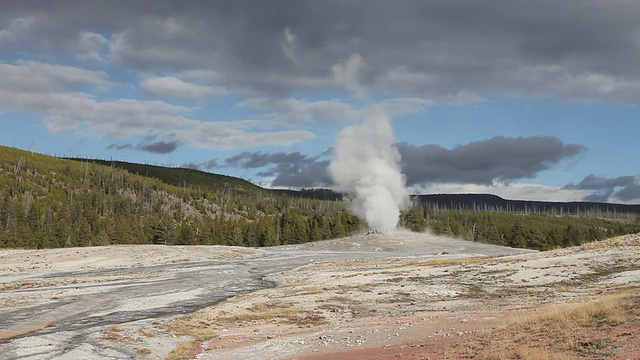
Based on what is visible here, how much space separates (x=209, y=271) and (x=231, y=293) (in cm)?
2114

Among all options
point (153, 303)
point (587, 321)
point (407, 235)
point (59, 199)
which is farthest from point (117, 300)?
point (59, 199)

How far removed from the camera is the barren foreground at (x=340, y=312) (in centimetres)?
1927

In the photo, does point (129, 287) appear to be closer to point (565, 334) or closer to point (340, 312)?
point (340, 312)

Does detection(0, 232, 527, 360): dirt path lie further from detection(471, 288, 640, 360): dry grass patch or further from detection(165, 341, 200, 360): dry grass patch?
detection(471, 288, 640, 360): dry grass patch

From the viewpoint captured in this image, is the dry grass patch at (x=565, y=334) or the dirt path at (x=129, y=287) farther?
the dirt path at (x=129, y=287)

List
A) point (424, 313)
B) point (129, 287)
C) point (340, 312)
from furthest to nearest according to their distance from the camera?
point (129, 287)
point (340, 312)
point (424, 313)

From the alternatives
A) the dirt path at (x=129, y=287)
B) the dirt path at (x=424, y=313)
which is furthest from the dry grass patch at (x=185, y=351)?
the dirt path at (x=129, y=287)

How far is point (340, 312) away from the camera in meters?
33.4

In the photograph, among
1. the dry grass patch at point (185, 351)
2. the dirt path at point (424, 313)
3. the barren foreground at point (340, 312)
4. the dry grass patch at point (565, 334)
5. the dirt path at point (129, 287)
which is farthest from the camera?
the dirt path at point (129, 287)

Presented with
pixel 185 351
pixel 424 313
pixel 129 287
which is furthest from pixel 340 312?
pixel 129 287

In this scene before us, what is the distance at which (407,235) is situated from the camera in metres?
116

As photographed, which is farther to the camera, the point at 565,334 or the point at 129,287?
the point at 129,287

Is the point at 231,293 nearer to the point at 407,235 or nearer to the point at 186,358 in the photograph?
the point at 186,358

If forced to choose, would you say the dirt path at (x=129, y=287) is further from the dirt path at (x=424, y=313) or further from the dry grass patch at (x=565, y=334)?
the dry grass patch at (x=565, y=334)
